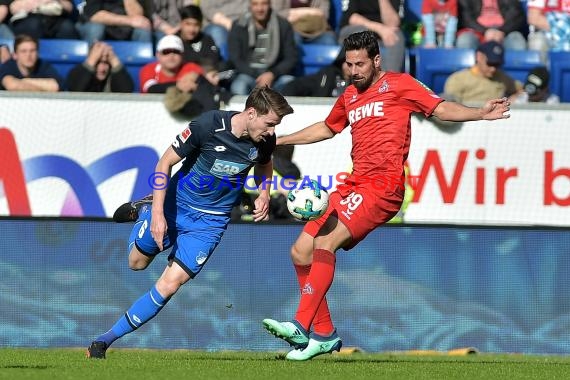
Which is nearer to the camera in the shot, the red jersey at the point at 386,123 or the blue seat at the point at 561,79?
the red jersey at the point at 386,123

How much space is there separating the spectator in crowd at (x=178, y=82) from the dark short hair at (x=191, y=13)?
355 mm

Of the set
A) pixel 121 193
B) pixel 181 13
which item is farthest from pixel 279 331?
pixel 181 13

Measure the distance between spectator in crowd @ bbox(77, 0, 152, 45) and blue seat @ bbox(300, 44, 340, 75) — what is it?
75.6 inches

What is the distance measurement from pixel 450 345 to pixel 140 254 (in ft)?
12.2

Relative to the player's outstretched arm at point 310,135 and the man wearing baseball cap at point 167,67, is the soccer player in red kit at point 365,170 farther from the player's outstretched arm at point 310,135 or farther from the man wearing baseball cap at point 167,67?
the man wearing baseball cap at point 167,67

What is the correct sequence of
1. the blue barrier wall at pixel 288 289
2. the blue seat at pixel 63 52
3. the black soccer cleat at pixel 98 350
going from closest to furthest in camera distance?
the black soccer cleat at pixel 98 350 → the blue barrier wall at pixel 288 289 → the blue seat at pixel 63 52

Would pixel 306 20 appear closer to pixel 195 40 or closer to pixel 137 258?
pixel 195 40

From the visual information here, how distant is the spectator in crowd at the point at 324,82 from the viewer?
13.5m

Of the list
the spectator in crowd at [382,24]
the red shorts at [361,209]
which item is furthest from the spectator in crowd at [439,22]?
the red shorts at [361,209]

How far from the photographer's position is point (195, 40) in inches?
558

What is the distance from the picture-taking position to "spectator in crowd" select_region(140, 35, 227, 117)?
12734mm

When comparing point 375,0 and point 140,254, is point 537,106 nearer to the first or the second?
point 375,0

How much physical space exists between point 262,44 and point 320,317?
577 cm

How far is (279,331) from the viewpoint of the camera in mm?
8242
